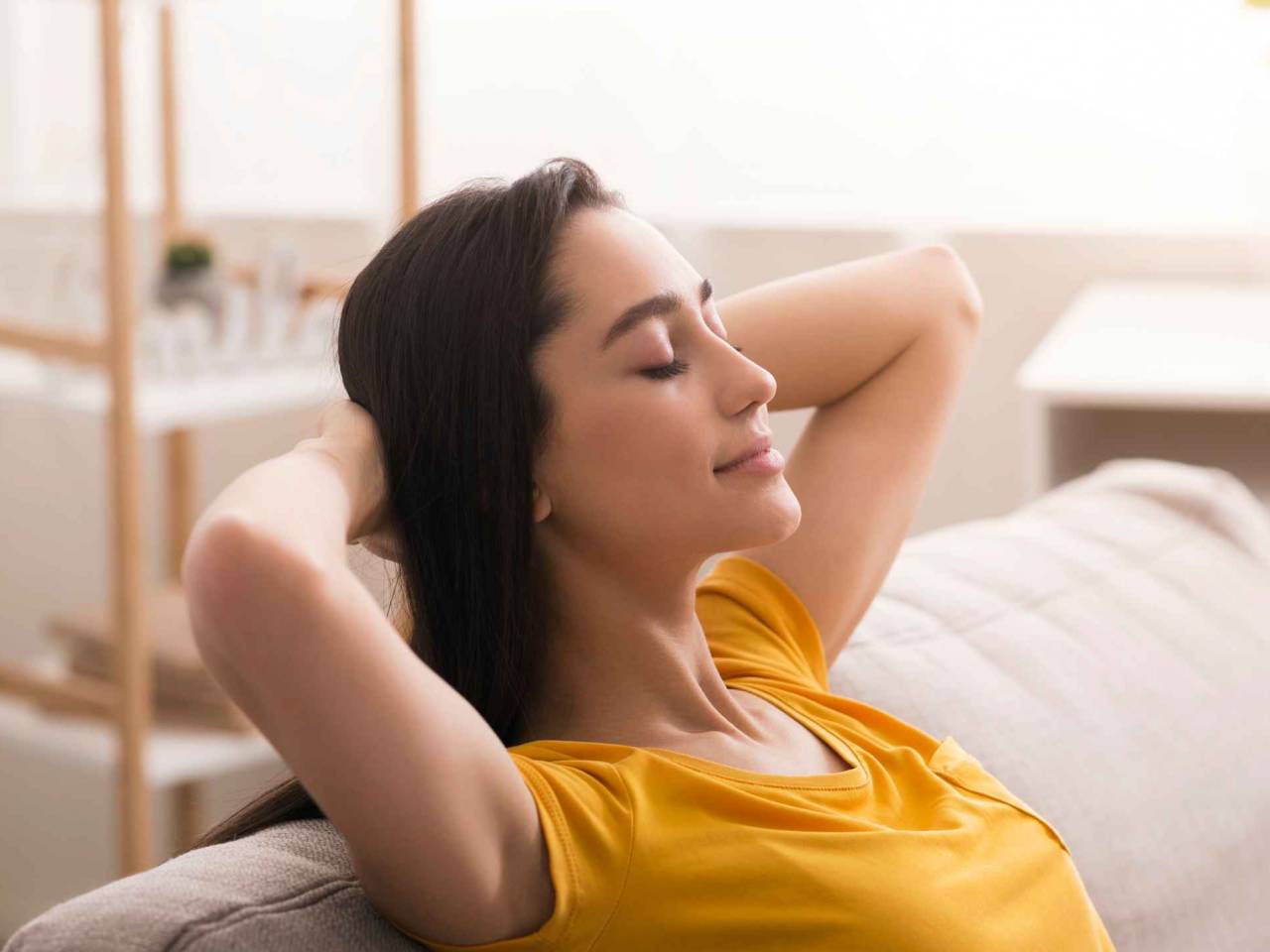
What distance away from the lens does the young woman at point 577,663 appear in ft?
2.42

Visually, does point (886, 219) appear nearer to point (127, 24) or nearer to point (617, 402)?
point (127, 24)

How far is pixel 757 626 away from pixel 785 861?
0.88 feet

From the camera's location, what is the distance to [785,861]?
833mm

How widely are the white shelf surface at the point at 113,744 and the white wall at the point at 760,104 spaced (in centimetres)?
96

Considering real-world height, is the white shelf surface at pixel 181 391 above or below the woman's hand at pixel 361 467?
below

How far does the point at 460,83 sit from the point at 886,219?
0.71m

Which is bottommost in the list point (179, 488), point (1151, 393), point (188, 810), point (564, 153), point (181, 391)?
point (188, 810)

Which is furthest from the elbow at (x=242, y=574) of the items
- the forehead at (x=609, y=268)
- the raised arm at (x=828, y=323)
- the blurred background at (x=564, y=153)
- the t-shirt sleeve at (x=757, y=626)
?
the blurred background at (x=564, y=153)

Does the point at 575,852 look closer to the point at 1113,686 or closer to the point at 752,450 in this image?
the point at 752,450

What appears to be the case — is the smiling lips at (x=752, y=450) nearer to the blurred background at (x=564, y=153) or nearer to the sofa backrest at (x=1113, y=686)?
the sofa backrest at (x=1113, y=686)

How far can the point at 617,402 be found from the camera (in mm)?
885

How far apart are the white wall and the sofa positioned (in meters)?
1.18

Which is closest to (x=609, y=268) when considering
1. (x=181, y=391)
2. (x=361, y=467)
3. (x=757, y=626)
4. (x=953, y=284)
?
(x=361, y=467)

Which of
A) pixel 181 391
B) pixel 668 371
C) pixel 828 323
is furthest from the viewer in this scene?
pixel 181 391
